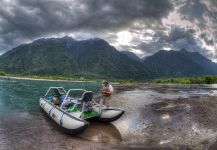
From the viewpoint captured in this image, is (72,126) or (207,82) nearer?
(72,126)

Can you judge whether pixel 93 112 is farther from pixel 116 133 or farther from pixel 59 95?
pixel 59 95

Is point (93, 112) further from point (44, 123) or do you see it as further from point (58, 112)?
point (44, 123)

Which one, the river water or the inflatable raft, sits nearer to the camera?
the river water

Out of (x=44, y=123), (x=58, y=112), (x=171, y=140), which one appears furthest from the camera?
(x=44, y=123)

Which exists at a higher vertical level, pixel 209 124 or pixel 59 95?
pixel 59 95

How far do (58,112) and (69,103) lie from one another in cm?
247

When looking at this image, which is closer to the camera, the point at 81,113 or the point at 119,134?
the point at 119,134

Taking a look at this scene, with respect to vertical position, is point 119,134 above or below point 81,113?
below

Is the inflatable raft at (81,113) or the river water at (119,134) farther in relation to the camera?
the inflatable raft at (81,113)

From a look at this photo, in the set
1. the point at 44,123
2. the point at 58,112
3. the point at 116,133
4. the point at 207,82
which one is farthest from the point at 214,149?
the point at 207,82

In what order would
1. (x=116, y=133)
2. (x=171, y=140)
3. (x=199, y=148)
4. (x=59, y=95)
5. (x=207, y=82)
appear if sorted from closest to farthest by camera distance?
1. (x=199, y=148)
2. (x=171, y=140)
3. (x=116, y=133)
4. (x=59, y=95)
5. (x=207, y=82)

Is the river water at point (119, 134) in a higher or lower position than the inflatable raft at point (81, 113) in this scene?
lower

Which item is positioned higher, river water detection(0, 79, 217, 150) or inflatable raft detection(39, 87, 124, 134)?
inflatable raft detection(39, 87, 124, 134)

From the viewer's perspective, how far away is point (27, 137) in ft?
50.5
